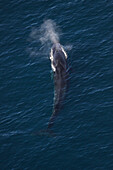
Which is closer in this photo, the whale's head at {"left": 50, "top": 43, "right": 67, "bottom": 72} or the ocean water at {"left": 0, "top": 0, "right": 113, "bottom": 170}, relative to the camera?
the ocean water at {"left": 0, "top": 0, "right": 113, "bottom": 170}

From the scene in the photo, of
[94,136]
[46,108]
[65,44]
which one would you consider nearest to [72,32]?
[65,44]

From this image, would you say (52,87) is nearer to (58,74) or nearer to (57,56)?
(58,74)

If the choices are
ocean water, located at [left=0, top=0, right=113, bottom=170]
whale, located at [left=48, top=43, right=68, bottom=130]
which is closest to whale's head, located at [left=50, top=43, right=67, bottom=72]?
whale, located at [left=48, top=43, right=68, bottom=130]

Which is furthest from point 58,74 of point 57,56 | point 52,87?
point 57,56

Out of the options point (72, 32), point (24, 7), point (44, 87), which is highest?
point (24, 7)

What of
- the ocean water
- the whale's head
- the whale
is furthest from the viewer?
the whale's head

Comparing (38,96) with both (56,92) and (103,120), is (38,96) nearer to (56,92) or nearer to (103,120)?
(56,92)

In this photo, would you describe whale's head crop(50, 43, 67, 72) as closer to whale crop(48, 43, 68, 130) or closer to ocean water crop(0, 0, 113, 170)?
whale crop(48, 43, 68, 130)
